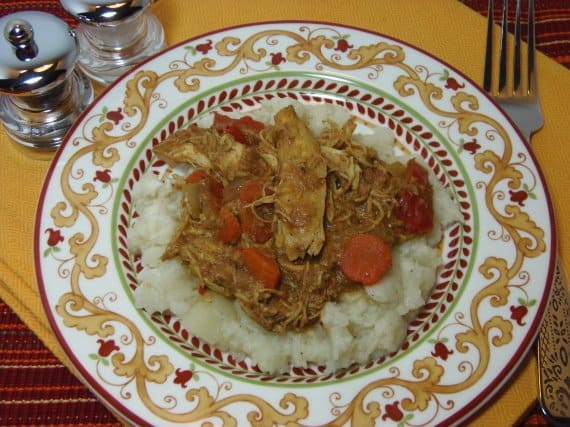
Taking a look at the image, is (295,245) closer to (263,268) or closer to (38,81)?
(263,268)

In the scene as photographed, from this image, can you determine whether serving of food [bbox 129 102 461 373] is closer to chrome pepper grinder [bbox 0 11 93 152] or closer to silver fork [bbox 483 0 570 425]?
silver fork [bbox 483 0 570 425]

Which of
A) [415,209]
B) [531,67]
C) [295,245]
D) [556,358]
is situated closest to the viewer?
[556,358]

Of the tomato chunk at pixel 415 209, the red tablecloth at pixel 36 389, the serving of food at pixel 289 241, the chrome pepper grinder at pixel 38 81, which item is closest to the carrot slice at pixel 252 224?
the serving of food at pixel 289 241

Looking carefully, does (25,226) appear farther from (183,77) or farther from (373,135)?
(373,135)

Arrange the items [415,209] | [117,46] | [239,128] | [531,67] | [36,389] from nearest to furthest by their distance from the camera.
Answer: [36,389]
[415,209]
[239,128]
[531,67]
[117,46]

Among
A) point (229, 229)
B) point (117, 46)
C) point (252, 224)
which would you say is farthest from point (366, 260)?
point (117, 46)

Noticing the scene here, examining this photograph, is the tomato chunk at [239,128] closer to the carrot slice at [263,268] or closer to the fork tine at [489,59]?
the carrot slice at [263,268]

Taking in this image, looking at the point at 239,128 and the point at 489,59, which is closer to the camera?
the point at 239,128
